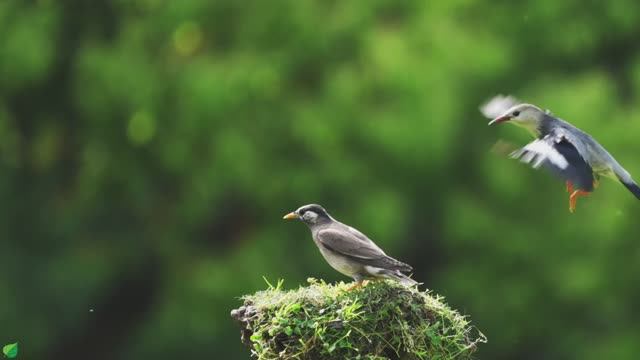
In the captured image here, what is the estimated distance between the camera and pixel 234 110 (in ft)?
43.3

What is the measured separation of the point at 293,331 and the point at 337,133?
745 cm

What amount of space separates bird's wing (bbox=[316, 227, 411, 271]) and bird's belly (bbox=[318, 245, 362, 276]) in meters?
0.02

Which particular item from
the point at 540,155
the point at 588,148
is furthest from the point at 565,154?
the point at 588,148

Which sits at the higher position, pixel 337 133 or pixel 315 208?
pixel 337 133

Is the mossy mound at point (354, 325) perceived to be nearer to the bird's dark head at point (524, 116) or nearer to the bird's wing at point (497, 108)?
the bird's dark head at point (524, 116)

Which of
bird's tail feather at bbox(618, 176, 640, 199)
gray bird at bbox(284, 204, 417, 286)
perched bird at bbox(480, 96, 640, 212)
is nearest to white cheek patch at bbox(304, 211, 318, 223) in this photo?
gray bird at bbox(284, 204, 417, 286)

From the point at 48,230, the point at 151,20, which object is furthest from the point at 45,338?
the point at 151,20

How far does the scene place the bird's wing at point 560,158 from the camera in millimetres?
6125

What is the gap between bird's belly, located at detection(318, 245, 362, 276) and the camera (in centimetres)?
617

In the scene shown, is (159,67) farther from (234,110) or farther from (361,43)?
(361,43)

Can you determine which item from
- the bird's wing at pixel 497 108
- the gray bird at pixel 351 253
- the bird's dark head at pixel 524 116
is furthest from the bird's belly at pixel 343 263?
the bird's wing at pixel 497 108

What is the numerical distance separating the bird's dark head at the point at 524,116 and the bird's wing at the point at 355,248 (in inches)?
41.3

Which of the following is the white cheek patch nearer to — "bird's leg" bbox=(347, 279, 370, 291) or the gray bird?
the gray bird

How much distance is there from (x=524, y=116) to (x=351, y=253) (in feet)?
4.35
